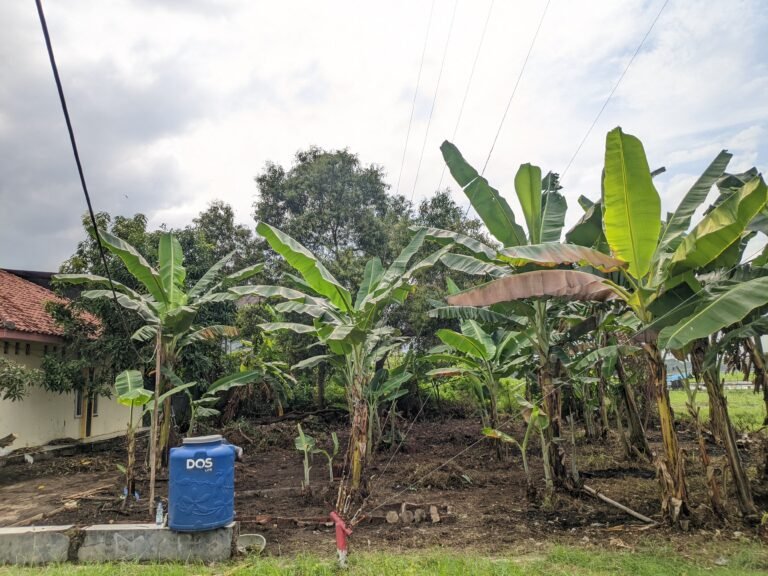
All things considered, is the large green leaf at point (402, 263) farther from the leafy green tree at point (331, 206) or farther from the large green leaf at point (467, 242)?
the leafy green tree at point (331, 206)

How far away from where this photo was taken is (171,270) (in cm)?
837

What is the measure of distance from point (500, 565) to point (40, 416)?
431 inches

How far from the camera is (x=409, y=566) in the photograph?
13.0 feet

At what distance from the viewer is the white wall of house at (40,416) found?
10.0 metres

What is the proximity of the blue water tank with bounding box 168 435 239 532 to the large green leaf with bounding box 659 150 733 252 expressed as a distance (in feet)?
16.7

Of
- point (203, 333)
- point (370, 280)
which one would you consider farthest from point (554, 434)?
point (203, 333)

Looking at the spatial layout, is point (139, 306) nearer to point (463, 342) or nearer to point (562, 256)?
point (463, 342)

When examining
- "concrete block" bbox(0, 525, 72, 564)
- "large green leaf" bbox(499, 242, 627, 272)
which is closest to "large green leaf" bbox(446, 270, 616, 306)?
"large green leaf" bbox(499, 242, 627, 272)

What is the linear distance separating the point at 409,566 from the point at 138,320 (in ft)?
29.0

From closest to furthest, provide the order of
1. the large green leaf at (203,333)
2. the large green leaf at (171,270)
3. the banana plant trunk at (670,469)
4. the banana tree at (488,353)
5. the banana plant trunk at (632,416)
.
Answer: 1. the banana plant trunk at (670,469)
2. the banana plant trunk at (632,416)
3. the banana tree at (488,353)
4. the large green leaf at (171,270)
5. the large green leaf at (203,333)

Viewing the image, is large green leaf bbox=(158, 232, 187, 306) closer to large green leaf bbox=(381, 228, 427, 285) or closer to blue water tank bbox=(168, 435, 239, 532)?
large green leaf bbox=(381, 228, 427, 285)

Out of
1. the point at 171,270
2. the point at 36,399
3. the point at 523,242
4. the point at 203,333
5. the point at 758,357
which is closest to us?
the point at 758,357

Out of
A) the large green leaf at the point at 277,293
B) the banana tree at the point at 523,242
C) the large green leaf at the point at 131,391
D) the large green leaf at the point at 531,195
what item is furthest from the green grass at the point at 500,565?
the large green leaf at the point at 277,293

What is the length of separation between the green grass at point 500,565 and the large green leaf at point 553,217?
3.55 metres
